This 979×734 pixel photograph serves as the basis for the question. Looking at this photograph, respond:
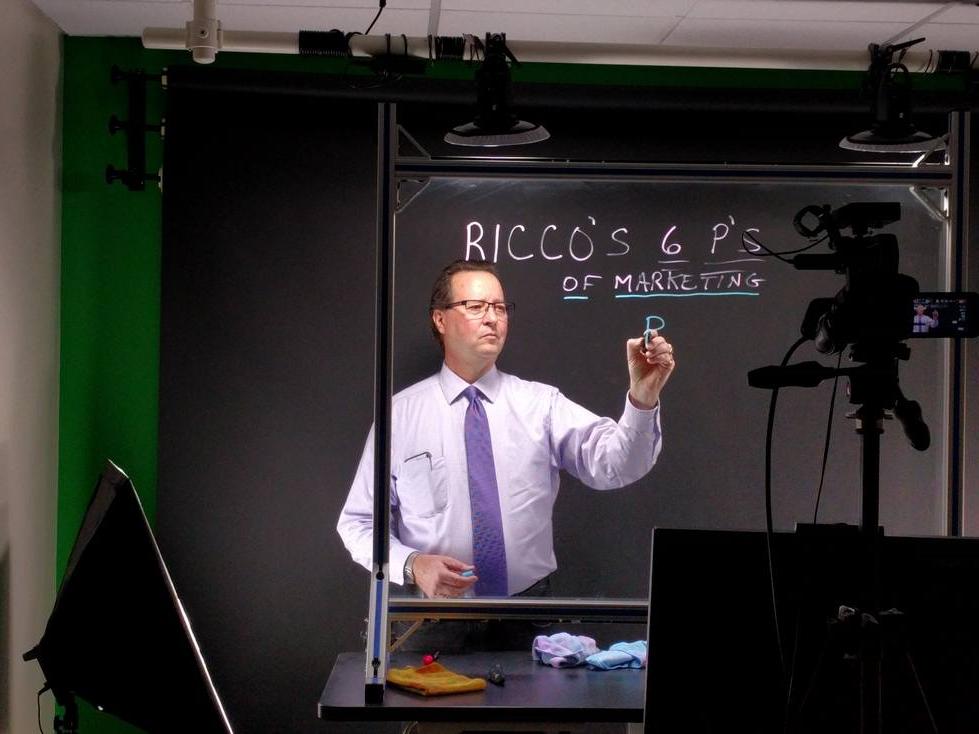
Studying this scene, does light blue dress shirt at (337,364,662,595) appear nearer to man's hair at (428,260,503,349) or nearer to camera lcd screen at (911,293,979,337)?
man's hair at (428,260,503,349)

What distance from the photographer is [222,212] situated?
3.73m

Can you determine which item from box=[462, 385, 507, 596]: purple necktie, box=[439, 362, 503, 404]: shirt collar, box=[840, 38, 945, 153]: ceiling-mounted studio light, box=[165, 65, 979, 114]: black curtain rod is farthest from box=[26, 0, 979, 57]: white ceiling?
box=[462, 385, 507, 596]: purple necktie

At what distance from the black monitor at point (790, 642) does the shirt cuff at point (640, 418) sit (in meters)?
1.60

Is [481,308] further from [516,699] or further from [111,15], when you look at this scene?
[111,15]

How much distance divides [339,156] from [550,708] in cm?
207

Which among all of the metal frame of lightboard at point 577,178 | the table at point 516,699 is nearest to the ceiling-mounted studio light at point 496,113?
the metal frame of lightboard at point 577,178

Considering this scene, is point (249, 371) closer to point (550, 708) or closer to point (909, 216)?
point (550, 708)

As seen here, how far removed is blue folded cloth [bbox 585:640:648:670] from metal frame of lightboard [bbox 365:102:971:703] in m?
0.09

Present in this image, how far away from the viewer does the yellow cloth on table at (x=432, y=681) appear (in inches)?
103

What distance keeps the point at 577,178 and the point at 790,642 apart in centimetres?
183

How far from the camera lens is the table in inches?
99.0

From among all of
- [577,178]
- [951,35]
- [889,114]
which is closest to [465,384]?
[577,178]

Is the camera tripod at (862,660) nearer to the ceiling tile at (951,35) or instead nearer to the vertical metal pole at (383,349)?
the vertical metal pole at (383,349)

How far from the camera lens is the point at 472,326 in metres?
2.97
